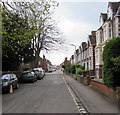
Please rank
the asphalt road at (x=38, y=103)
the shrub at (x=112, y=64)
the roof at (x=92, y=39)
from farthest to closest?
the roof at (x=92, y=39) → the shrub at (x=112, y=64) → the asphalt road at (x=38, y=103)

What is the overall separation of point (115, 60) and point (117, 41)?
1.77 meters

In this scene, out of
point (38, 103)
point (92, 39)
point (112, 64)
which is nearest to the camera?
point (38, 103)

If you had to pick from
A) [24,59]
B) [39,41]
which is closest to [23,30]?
[24,59]

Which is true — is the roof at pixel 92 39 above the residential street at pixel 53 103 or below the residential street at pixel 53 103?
above

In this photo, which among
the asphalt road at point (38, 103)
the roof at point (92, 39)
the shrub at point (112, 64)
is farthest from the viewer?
the roof at point (92, 39)

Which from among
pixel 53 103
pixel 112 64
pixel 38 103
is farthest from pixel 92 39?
pixel 38 103

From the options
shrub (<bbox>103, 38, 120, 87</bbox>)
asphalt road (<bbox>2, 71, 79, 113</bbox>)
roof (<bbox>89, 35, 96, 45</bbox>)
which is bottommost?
asphalt road (<bbox>2, 71, 79, 113</bbox>)

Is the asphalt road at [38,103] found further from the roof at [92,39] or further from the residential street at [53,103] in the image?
the roof at [92,39]

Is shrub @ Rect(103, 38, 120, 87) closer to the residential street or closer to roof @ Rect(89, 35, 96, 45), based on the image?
the residential street

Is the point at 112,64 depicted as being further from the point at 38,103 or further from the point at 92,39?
the point at 92,39

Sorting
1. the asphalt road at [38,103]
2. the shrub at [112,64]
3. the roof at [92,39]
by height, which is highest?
the roof at [92,39]

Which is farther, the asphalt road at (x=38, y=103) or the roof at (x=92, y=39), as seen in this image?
the roof at (x=92, y=39)

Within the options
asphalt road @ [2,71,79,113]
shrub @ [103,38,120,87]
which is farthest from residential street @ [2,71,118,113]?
shrub @ [103,38,120,87]

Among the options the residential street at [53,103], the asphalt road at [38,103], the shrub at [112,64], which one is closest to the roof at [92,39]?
the residential street at [53,103]
